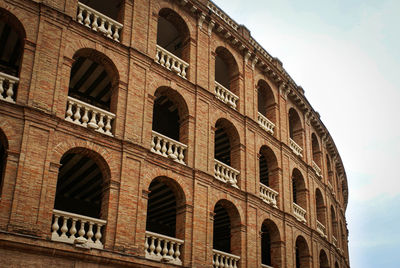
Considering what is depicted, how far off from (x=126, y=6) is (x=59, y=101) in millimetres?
5585

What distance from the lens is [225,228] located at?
89.8 feet

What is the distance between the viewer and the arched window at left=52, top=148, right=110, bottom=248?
613 inches

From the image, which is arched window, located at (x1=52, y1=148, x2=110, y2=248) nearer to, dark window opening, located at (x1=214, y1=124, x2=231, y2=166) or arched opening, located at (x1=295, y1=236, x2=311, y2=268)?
dark window opening, located at (x1=214, y1=124, x2=231, y2=166)

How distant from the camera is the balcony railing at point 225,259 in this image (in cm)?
1992

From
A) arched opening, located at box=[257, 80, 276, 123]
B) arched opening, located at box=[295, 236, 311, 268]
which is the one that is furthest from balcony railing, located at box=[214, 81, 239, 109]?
arched opening, located at box=[295, 236, 311, 268]

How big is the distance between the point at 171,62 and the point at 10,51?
6.66 meters

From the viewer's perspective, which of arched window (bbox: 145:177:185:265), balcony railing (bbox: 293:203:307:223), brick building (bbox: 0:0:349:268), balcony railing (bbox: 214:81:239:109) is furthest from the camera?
balcony railing (bbox: 293:203:307:223)

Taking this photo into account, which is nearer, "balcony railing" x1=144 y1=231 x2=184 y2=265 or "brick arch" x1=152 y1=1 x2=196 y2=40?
"balcony railing" x1=144 y1=231 x2=184 y2=265

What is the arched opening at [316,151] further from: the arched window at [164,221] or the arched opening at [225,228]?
the arched window at [164,221]

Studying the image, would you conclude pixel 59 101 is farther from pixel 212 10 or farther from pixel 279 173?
pixel 279 173

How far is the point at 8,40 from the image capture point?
20.1 meters

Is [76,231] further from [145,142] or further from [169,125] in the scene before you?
[169,125]

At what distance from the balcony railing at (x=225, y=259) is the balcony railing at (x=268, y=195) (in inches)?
148

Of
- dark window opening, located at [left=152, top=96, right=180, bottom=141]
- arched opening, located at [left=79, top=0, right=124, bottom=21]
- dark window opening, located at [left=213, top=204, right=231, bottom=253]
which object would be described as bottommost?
dark window opening, located at [left=213, top=204, right=231, bottom=253]
